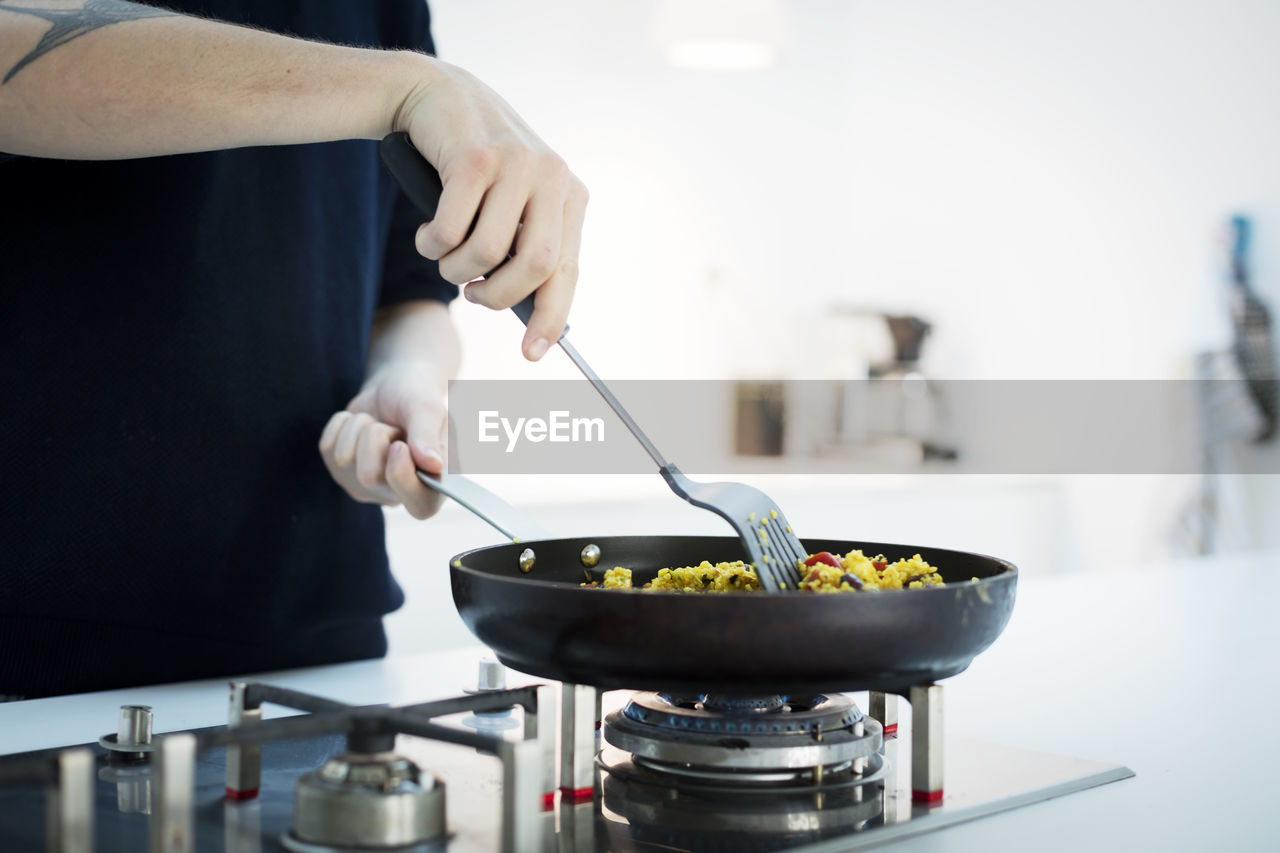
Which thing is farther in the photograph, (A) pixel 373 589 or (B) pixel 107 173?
(A) pixel 373 589

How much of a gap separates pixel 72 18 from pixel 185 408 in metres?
0.44

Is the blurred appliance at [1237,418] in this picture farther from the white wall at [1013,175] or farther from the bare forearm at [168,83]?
the bare forearm at [168,83]

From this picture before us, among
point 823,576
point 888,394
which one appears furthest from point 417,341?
point 888,394

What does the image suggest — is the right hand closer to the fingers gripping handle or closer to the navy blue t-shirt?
the fingers gripping handle

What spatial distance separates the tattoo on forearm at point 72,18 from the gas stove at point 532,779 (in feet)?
1.40

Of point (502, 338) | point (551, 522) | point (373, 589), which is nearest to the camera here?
point (373, 589)

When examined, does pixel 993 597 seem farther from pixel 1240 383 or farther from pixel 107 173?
pixel 1240 383

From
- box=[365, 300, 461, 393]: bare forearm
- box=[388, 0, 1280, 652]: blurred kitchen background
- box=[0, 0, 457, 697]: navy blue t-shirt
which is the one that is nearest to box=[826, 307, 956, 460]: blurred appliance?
box=[388, 0, 1280, 652]: blurred kitchen background

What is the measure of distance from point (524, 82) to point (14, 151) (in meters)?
2.39

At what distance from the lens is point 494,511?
0.87m

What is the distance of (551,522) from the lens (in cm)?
267

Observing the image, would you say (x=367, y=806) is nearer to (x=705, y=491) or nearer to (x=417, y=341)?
(x=705, y=491)

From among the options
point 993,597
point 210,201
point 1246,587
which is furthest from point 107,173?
point 1246,587

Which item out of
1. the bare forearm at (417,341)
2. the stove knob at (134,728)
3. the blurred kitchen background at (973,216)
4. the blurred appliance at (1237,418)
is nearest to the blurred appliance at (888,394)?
the blurred kitchen background at (973,216)
